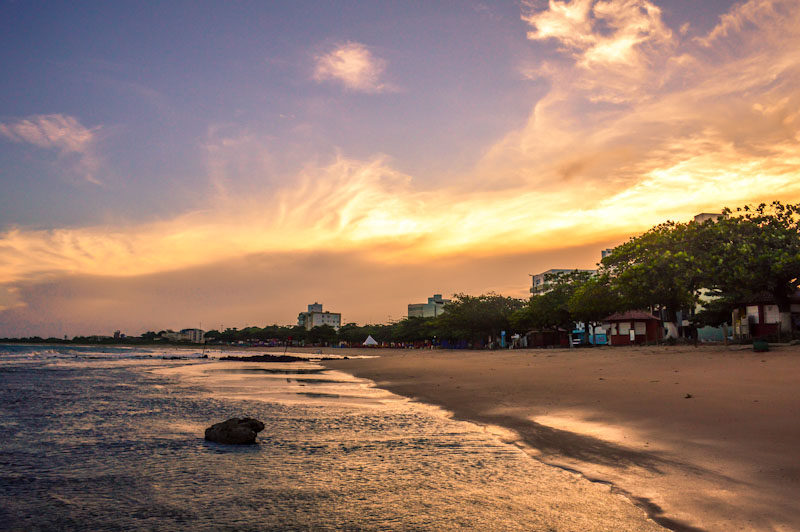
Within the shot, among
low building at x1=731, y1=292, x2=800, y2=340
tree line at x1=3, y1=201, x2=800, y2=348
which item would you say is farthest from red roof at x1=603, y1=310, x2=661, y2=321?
low building at x1=731, y1=292, x2=800, y2=340

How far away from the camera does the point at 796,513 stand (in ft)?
17.0

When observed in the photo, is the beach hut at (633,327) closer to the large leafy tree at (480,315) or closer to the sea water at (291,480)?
the large leafy tree at (480,315)

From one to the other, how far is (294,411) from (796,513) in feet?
39.2

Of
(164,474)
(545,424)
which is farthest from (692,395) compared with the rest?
(164,474)

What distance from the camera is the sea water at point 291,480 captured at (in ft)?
18.0

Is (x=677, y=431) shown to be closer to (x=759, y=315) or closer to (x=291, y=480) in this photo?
(x=291, y=480)

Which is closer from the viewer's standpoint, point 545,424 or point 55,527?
point 55,527

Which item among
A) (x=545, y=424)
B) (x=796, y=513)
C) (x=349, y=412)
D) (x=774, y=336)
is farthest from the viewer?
(x=774, y=336)

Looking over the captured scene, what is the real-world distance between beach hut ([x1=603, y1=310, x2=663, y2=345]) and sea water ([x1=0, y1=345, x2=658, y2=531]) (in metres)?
55.1

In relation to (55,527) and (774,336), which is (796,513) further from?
(774,336)

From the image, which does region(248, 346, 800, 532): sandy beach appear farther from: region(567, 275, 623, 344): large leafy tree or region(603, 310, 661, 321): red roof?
region(603, 310, 661, 321): red roof

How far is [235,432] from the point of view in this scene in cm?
984

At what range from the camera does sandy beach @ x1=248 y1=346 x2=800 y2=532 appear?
Answer: 5.69 meters

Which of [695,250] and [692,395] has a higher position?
[695,250]
